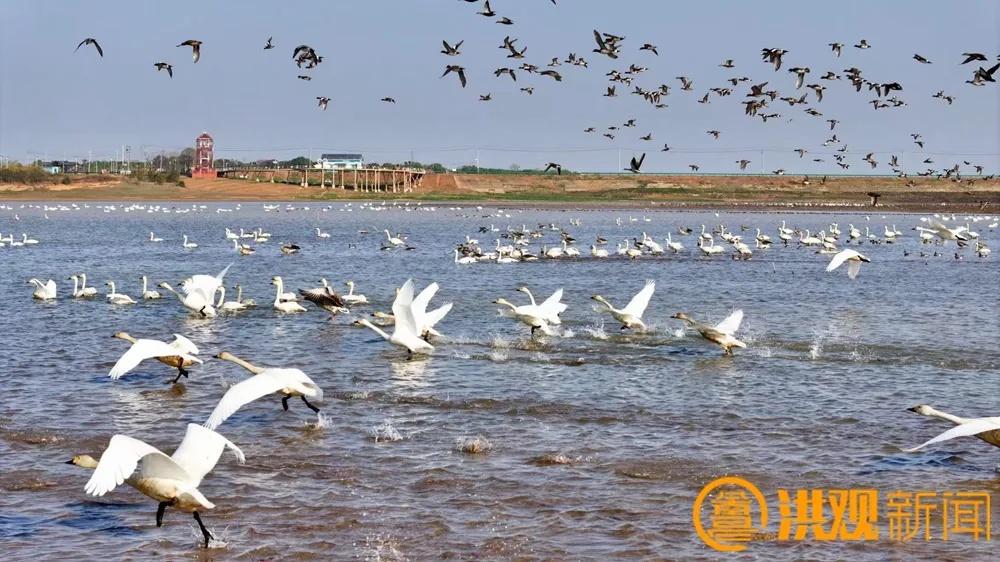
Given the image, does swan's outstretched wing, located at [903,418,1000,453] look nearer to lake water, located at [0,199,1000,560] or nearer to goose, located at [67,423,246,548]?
lake water, located at [0,199,1000,560]

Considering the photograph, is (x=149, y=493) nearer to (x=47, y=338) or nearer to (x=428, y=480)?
(x=428, y=480)

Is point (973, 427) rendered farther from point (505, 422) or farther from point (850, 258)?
point (850, 258)

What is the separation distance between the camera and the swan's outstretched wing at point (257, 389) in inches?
355

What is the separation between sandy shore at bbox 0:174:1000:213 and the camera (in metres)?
88.6

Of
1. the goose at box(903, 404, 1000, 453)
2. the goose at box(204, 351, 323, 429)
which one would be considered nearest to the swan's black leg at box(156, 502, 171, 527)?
the goose at box(204, 351, 323, 429)

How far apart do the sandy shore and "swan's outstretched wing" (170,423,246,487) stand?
74374mm

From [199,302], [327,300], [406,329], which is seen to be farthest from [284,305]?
[406,329]

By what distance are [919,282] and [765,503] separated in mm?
20104

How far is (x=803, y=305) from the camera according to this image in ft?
72.8

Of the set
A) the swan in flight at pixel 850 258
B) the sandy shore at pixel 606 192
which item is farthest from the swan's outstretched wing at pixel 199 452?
the sandy shore at pixel 606 192

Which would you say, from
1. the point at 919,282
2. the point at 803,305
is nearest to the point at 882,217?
the point at 919,282

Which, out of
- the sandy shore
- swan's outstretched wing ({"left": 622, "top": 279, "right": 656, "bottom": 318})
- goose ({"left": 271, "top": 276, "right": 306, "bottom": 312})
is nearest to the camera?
swan's outstretched wing ({"left": 622, "top": 279, "right": 656, "bottom": 318})

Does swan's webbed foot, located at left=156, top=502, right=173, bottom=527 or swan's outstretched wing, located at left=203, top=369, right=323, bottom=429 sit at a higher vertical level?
swan's outstretched wing, located at left=203, top=369, right=323, bottom=429

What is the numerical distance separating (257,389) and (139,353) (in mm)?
3311
